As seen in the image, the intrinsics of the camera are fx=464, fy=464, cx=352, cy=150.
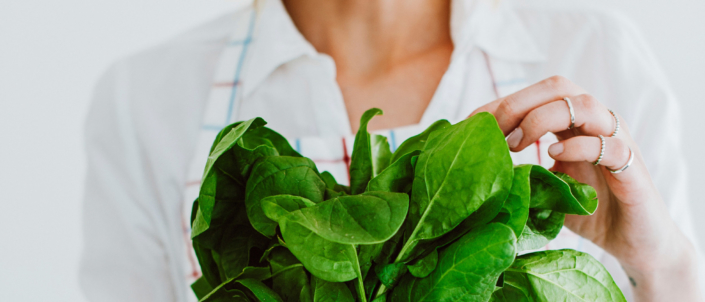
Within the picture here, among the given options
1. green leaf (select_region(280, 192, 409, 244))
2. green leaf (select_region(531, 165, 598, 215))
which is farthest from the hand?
green leaf (select_region(280, 192, 409, 244))

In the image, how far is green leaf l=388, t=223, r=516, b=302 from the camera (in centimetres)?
25

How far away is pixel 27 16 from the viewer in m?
1.05

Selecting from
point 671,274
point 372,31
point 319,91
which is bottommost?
point 671,274

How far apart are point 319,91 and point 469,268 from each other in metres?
0.50

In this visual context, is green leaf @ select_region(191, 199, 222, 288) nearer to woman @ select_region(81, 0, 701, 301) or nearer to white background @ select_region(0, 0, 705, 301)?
woman @ select_region(81, 0, 701, 301)

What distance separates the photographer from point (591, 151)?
0.40m

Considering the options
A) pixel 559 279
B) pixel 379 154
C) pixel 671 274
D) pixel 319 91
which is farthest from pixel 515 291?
pixel 319 91

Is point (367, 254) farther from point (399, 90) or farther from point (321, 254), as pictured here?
point (399, 90)

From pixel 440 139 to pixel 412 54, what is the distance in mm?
500

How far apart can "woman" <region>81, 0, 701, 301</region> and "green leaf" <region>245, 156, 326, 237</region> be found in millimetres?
360

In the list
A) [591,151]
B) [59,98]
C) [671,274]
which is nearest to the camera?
[591,151]

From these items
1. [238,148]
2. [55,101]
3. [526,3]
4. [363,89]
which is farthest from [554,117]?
[55,101]

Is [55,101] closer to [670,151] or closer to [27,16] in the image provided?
[27,16]

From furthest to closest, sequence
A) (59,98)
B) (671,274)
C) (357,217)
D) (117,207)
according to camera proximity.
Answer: (59,98) → (117,207) → (671,274) → (357,217)
